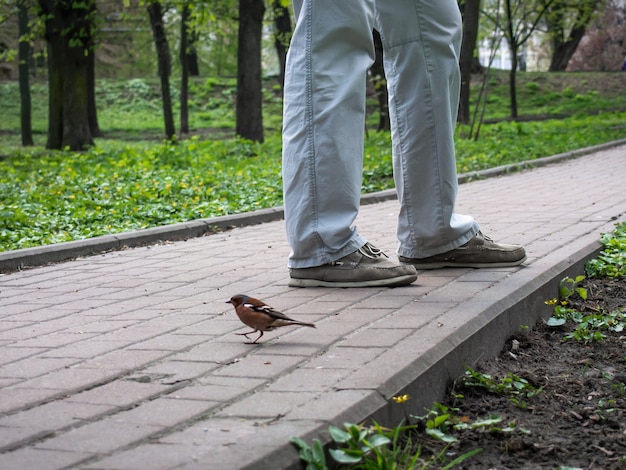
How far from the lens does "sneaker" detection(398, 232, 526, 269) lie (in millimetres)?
4633

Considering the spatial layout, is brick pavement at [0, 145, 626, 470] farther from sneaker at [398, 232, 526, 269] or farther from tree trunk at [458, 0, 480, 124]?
tree trunk at [458, 0, 480, 124]

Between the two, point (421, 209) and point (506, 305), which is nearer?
point (506, 305)

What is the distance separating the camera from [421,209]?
457 cm

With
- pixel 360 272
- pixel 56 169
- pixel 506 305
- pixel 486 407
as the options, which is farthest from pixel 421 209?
pixel 56 169

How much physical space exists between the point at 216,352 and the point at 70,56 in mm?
18383

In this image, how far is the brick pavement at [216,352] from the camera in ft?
7.50

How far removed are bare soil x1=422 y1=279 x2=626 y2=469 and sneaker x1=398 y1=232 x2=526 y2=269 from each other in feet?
1.68

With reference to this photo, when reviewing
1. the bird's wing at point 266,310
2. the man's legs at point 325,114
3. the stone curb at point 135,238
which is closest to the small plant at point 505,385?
the bird's wing at point 266,310

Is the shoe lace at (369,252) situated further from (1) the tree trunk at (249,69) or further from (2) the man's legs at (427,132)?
(1) the tree trunk at (249,69)

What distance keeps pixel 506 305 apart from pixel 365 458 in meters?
1.65

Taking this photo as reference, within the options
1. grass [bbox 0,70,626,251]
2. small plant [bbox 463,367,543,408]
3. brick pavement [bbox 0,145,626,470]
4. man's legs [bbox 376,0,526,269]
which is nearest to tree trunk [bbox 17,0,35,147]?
grass [bbox 0,70,626,251]

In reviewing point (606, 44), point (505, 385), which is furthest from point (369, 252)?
point (606, 44)

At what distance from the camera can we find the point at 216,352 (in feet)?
10.4

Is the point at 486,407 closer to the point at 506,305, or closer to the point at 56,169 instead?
the point at 506,305
